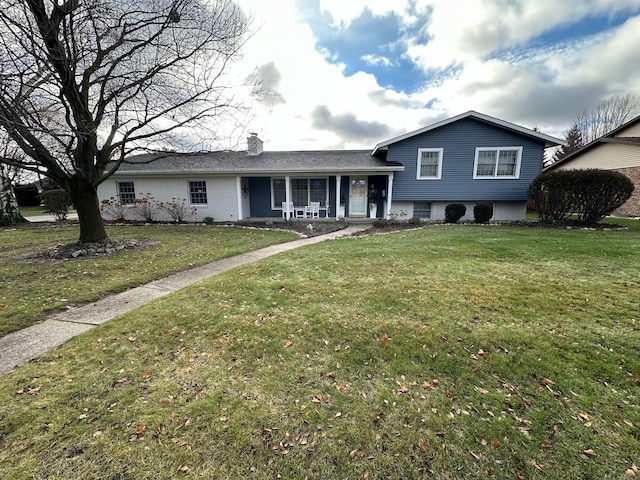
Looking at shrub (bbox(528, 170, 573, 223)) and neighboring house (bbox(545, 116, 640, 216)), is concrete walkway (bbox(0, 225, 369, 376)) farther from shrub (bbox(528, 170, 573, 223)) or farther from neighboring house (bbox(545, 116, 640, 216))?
neighboring house (bbox(545, 116, 640, 216))

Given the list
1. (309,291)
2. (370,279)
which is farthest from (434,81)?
(309,291)

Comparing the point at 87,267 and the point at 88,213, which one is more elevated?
the point at 88,213

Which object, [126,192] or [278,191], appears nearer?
[126,192]

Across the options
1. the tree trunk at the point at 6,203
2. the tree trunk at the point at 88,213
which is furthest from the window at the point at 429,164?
the tree trunk at the point at 6,203

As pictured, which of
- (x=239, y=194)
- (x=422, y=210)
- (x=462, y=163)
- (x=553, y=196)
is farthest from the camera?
(x=422, y=210)

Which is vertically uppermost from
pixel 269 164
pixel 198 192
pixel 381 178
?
pixel 269 164

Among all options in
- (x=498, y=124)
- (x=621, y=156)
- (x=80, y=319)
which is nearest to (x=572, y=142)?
(x=621, y=156)

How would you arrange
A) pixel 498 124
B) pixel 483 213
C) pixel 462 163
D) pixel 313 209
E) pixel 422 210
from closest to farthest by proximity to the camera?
pixel 483 213 < pixel 498 124 < pixel 462 163 < pixel 313 209 < pixel 422 210

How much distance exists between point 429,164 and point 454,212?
2879mm

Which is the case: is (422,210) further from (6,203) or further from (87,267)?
(6,203)

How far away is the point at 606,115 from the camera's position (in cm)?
3181

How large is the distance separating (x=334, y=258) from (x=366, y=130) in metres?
18.2

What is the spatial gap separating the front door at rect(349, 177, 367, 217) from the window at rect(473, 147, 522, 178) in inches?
218

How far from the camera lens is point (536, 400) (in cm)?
242
